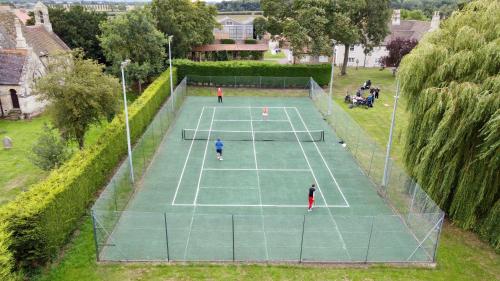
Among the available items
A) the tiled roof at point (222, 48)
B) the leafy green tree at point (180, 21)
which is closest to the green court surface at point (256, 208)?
the leafy green tree at point (180, 21)

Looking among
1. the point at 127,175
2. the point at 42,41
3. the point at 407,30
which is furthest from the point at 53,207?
the point at 407,30

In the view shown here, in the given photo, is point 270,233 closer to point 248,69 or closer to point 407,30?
point 248,69

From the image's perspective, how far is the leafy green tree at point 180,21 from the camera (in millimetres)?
46969

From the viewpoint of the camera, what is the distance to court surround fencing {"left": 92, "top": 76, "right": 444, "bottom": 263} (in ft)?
51.5

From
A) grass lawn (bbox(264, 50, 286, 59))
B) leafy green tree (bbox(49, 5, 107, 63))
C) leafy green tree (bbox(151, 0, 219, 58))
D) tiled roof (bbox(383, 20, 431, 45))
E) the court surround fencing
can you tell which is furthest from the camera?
grass lawn (bbox(264, 50, 286, 59))

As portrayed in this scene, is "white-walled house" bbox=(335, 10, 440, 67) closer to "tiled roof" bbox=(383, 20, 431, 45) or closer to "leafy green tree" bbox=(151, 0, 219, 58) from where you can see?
"tiled roof" bbox=(383, 20, 431, 45)

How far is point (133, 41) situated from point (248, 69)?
13194 millimetres

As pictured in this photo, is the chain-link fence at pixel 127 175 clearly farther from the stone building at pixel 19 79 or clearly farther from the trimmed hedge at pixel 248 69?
the trimmed hedge at pixel 248 69

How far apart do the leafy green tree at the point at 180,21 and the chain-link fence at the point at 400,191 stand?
2659 centimetres

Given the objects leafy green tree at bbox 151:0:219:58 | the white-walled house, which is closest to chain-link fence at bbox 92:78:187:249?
leafy green tree at bbox 151:0:219:58

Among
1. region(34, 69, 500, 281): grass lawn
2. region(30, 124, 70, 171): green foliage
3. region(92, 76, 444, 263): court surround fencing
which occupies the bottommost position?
region(34, 69, 500, 281): grass lawn

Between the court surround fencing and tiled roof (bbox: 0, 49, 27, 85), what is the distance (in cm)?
2132

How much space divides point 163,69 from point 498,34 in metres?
35.2

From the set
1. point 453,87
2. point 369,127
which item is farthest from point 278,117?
point 453,87
